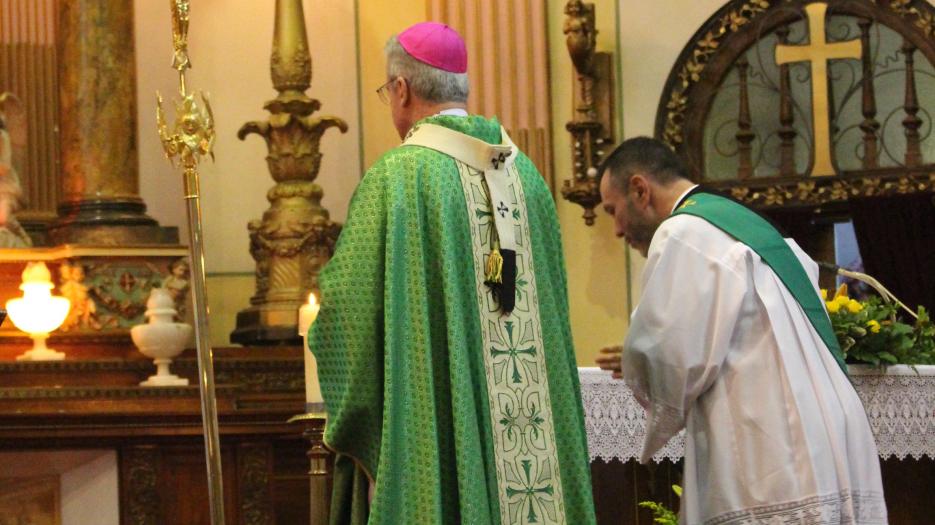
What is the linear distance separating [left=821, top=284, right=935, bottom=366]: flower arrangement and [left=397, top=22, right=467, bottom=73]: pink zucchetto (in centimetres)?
173

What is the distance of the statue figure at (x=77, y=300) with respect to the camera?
25.9 feet

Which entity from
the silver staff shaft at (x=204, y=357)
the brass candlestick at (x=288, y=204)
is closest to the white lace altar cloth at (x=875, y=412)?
the silver staff shaft at (x=204, y=357)

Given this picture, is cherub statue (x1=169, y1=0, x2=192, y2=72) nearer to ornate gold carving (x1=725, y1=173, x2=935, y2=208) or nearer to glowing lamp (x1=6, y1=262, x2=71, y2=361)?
glowing lamp (x1=6, y1=262, x2=71, y2=361)

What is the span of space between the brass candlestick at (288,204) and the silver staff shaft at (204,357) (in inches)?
162

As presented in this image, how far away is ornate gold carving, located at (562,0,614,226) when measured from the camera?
30.1 feet

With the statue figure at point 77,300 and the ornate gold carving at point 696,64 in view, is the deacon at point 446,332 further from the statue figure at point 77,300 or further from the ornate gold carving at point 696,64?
the ornate gold carving at point 696,64

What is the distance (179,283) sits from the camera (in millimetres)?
8109

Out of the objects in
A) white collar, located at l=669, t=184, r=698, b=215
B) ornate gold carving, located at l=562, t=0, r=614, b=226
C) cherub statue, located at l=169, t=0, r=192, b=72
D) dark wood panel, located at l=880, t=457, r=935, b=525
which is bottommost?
dark wood panel, located at l=880, t=457, r=935, b=525

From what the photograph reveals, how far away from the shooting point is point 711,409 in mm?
4180

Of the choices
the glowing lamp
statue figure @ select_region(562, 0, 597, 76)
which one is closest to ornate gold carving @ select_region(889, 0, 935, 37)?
statue figure @ select_region(562, 0, 597, 76)

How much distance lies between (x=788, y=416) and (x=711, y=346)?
254 millimetres

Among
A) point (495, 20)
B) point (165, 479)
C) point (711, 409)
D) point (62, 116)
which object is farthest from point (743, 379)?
point (495, 20)

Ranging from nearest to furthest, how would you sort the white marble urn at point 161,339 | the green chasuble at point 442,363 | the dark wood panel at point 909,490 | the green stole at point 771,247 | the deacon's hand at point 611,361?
the green chasuble at point 442,363 < the green stole at point 771,247 < the deacon's hand at point 611,361 < the dark wood panel at point 909,490 < the white marble urn at point 161,339

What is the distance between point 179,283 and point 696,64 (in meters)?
3.12
